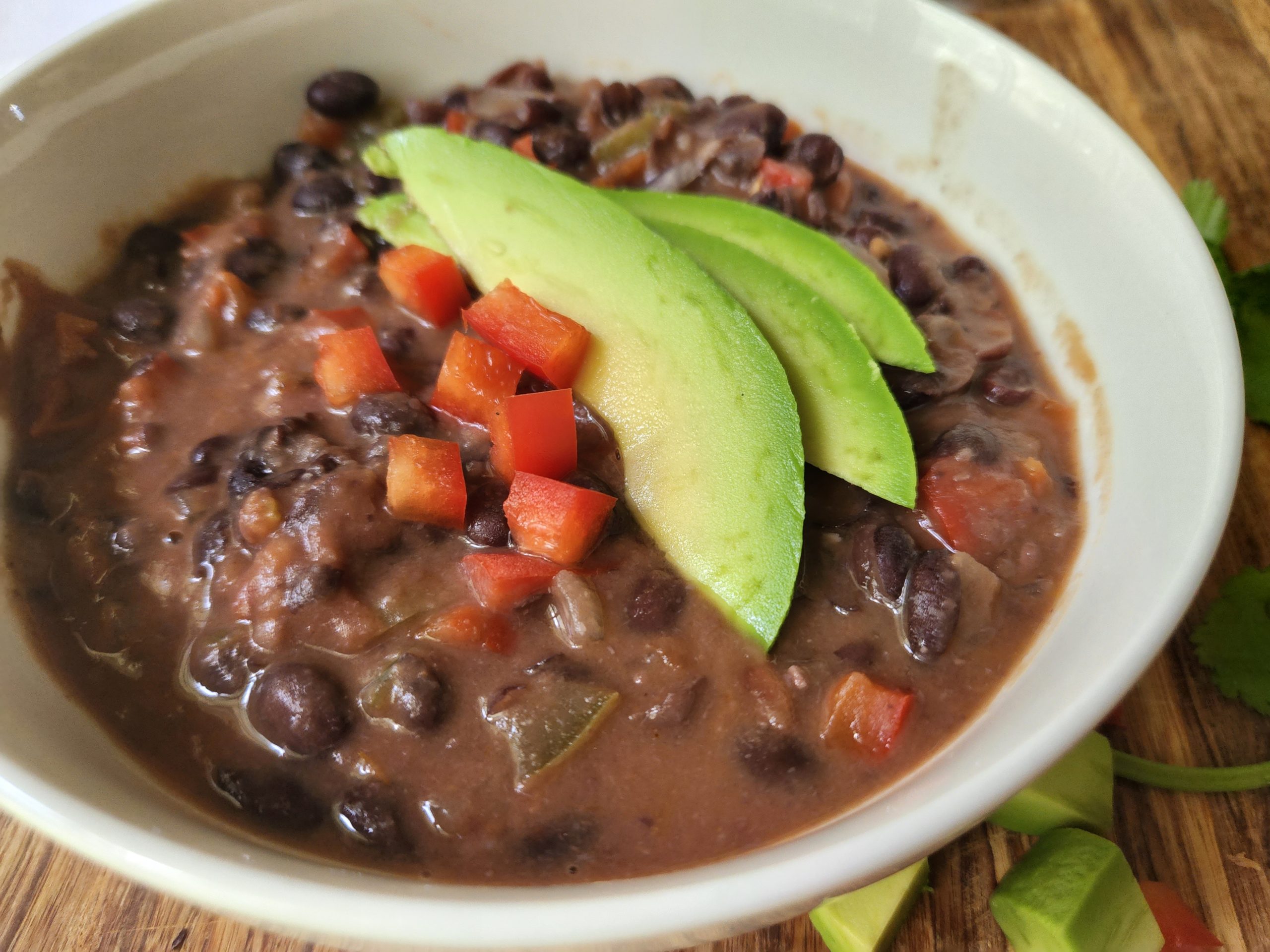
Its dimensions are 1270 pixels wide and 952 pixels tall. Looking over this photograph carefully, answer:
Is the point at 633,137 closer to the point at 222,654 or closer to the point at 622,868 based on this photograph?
the point at 222,654

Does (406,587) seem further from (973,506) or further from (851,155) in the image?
(851,155)

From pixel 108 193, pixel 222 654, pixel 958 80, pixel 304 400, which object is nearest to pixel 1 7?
pixel 108 193

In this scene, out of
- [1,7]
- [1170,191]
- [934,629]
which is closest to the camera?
[934,629]

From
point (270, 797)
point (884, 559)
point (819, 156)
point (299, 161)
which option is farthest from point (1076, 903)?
point (299, 161)

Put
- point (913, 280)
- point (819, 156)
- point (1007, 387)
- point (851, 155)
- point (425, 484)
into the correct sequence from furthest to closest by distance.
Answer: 1. point (851, 155)
2. point (819, 156)
3. point (913, 280)
4. point (1007, 387)
5. point (425, 484)

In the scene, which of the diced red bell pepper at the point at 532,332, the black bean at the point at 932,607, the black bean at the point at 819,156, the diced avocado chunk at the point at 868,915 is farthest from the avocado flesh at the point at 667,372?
the black bean at the point at 819,156
